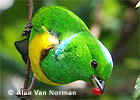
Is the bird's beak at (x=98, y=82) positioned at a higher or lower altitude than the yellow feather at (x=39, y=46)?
lower

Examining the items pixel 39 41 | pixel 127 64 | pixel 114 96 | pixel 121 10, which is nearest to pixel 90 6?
pixel 121 10

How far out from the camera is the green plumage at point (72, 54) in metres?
2.42

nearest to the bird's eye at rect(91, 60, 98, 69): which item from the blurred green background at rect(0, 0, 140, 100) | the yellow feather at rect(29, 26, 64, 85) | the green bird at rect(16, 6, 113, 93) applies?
the green bird at rect(16, 6, 113, 93)

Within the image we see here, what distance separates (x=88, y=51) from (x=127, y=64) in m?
2.00

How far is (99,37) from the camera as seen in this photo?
432 centimetres

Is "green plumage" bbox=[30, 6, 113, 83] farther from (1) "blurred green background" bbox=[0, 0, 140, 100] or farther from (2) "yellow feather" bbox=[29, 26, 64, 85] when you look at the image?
(1) "blurred green background" bbox=[0, 0, 140, 100]

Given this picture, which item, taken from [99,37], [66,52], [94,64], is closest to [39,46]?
[66,52]

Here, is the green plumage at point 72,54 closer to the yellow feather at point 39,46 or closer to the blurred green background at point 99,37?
the yellow feather at point 39,46

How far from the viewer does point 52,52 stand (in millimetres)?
2580

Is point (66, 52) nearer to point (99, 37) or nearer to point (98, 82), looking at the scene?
point (98, 82)

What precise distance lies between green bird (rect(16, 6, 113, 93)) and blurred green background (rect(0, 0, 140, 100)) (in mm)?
1274

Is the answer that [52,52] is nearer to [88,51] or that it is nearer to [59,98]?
[88,51]

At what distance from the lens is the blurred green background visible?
160 inches

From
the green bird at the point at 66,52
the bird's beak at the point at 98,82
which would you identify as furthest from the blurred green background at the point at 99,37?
the bird's beak at the point at 98,82
